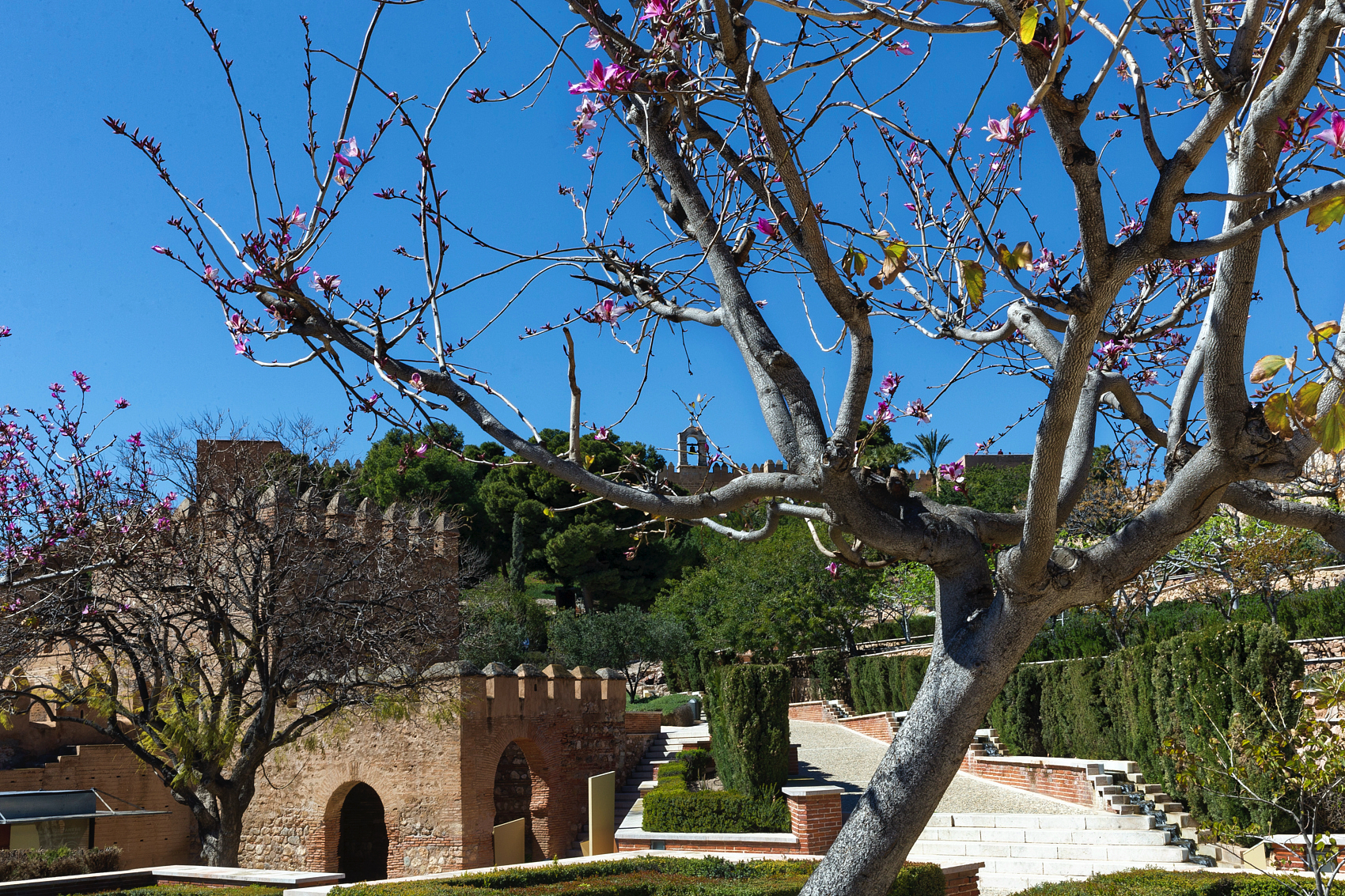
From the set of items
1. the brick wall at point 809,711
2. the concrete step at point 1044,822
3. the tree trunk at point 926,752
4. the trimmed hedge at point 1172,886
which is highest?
the tree trunk at point 926,752

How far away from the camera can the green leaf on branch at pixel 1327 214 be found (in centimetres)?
271

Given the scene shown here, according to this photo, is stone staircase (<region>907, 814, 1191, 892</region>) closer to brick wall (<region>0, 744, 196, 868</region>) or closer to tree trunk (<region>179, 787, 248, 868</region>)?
tree trunk (<region>179, 787, 248, 868</region>)

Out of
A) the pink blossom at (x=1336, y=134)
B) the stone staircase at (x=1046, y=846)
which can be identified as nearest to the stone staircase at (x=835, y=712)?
the stone staircase at (x=1046, y=846)

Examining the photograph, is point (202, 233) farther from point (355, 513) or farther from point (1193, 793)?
point (355, 513)

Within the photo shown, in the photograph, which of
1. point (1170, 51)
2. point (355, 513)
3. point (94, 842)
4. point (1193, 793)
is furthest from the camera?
point (355, 513)

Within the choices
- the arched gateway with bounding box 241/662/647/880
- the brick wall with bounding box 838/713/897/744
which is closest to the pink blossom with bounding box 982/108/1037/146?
the arched gateway with bounding box 241/662/647/880

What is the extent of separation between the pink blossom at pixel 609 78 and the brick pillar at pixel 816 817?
9.49 metres

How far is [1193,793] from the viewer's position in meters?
11.8

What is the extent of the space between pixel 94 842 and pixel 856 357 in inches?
617

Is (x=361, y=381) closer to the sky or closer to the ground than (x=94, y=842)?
closer to the sky

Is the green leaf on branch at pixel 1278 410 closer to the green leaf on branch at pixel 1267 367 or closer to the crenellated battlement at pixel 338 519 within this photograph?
the green leaf on branch at pixel 1267 367

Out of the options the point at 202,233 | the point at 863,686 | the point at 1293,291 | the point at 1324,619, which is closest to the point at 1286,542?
the point at 1324,619

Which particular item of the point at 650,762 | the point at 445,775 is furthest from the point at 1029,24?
the point at 650,762

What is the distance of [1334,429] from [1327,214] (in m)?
0.64
